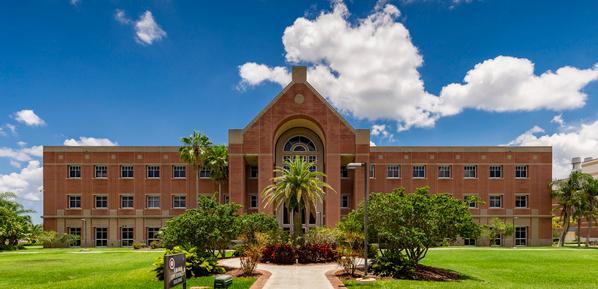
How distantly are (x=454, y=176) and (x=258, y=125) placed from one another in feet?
84.0

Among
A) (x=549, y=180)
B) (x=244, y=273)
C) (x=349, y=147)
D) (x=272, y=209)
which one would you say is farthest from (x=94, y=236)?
(x=549, y=180)

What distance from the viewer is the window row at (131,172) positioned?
53.7 meters

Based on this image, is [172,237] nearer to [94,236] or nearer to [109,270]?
[109,270]

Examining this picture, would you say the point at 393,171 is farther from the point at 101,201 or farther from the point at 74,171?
the point at 74,171

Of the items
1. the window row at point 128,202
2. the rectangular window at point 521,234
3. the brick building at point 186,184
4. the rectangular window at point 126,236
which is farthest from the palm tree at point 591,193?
the rectangular window at point 126,236

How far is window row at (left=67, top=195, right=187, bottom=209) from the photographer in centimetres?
5358

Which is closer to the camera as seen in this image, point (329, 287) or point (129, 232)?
point (329, 287)

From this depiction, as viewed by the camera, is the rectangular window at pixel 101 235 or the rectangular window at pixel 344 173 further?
the rectangular window at pixel 101 235

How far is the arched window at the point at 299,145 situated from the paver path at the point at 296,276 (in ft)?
71.8

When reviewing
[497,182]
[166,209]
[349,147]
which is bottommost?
[166,209]

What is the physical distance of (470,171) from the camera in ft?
177

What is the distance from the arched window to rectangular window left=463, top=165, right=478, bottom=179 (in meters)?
19.6

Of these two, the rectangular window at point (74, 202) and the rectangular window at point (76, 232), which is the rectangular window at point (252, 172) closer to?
the rectangular window at point (74, 202)

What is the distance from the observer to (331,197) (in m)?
46.8
